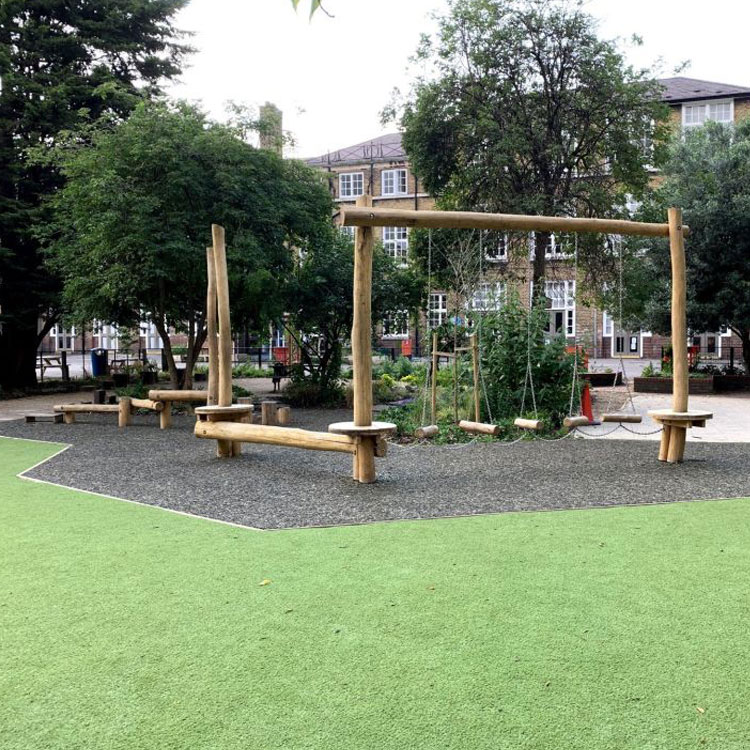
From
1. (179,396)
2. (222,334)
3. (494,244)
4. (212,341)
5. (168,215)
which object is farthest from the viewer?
(494,244)

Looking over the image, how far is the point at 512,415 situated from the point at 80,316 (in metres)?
8.91

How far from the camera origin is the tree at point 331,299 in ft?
55.2

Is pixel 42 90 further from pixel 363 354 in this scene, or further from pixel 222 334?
pixel 363 354

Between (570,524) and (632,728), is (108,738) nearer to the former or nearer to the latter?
(632,728)

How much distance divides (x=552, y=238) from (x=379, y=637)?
19696 mm

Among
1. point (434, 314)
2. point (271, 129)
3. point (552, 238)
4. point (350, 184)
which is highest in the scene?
point (350, 184)

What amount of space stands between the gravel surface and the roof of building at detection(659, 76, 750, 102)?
33.8 metres

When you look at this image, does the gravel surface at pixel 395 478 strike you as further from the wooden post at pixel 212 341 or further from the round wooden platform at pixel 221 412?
the wooden post at pixel 212 341

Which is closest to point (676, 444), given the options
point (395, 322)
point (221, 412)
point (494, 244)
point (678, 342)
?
point (678, 342)

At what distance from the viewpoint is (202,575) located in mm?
5070

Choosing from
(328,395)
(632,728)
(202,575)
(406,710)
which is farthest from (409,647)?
(328,395)

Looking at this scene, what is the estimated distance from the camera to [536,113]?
19188 millimetres

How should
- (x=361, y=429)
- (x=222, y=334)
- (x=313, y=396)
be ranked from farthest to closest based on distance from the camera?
(x=313, y=396), (x=222, y=334), (x=361, y=429)

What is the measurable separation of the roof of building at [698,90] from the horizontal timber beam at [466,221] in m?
33.1
